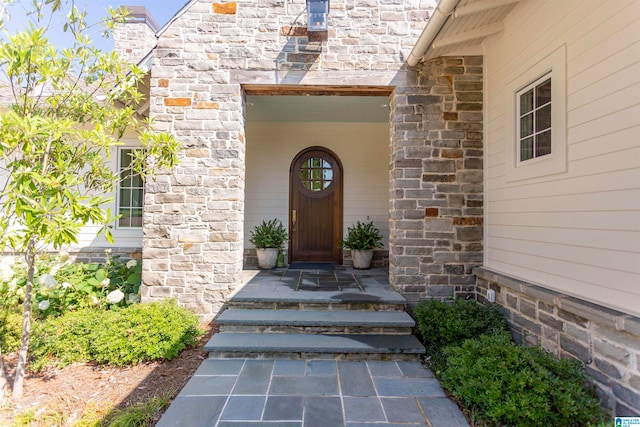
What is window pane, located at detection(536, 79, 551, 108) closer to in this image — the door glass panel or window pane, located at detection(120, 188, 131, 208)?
the door glass panel

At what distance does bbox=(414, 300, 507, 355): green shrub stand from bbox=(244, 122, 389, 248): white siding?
286 centimetres

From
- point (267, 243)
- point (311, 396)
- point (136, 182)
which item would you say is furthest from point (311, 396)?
point (136, 182)

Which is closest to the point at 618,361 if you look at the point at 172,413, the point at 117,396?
the point at 172,413

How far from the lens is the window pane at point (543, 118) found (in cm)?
284

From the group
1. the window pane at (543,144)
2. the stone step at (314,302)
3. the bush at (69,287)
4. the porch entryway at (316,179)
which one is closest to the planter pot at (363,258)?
the porch entryway at (316,179)

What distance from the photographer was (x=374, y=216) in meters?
6.23

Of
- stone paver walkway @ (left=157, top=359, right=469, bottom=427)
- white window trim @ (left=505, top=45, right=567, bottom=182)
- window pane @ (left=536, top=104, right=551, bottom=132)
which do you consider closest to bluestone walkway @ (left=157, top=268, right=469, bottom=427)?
stone paver walkway @ (left=157, top=359, right=469, bottom=427)

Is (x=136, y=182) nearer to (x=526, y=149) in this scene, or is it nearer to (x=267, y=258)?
(x=267, y=258)

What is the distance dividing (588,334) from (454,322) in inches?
41.9

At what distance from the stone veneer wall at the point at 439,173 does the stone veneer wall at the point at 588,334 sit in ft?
2.61

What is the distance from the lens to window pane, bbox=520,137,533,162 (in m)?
3.09

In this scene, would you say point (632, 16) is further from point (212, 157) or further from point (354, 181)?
point (354, 181)

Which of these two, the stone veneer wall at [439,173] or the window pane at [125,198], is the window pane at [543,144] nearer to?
the stone veneer wall at [439,173]

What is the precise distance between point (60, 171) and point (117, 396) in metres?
1.84
